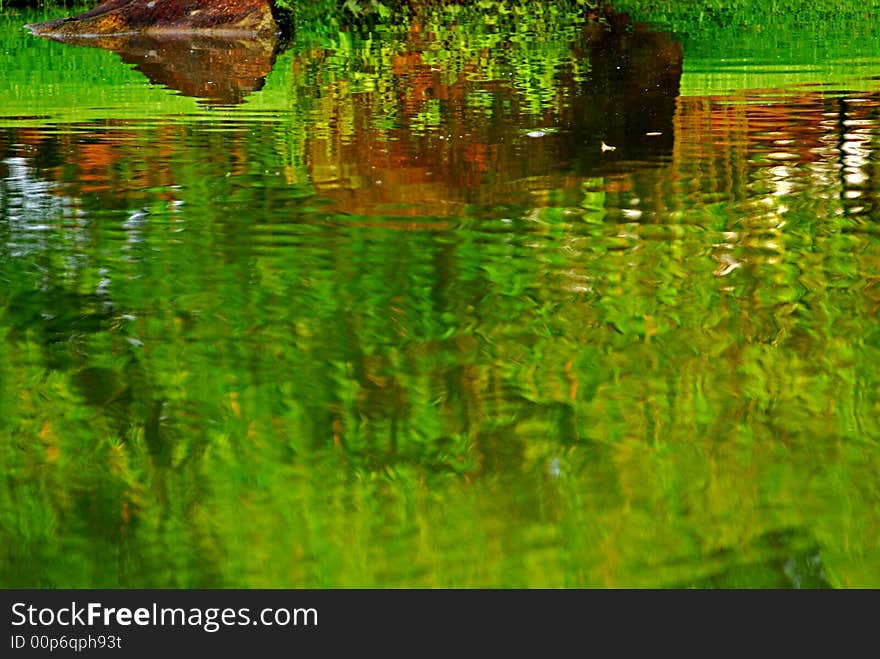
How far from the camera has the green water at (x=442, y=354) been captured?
3156 mm

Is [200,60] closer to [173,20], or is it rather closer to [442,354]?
[173,20]

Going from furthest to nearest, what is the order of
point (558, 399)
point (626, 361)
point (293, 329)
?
point (293, 329) < point (626, 361) < point (558, 399)

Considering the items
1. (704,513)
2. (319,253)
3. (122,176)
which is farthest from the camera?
(122,176)

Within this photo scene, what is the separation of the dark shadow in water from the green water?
2412 mm

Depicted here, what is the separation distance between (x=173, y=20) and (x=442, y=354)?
13079 mm

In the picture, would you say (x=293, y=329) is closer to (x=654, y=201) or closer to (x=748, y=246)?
A: (x=748, y=246)

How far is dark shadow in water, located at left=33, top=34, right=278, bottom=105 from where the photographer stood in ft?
35.8

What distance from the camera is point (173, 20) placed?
16562 mm

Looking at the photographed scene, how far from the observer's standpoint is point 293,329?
14.8 feet

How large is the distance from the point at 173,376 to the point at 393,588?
1.38 meters

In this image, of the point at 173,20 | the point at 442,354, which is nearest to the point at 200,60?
the point at 173,20

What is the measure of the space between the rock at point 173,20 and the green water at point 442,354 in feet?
25.9

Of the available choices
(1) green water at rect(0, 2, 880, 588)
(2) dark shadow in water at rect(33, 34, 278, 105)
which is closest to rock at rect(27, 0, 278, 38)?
(2) dark shadow in water at rect(33, 34, 278, 105)

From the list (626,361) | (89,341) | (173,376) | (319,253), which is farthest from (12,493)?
(319,253)
